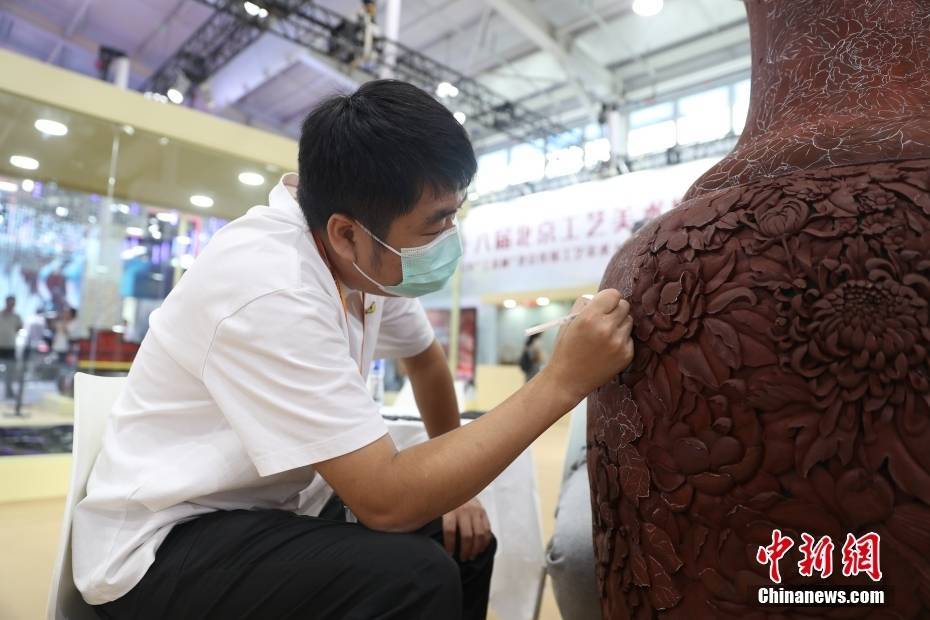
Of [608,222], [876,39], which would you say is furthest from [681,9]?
[876,39]

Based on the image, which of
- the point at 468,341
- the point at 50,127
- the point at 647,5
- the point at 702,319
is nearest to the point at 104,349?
the point at 50,127

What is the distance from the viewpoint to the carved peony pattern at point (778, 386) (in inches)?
23.8

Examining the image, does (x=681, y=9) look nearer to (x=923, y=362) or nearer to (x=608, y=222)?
(x=608, y=222)

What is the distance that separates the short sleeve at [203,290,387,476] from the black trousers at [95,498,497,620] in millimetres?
104

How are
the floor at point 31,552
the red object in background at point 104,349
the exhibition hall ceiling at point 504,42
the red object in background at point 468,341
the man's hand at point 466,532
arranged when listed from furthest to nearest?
the red object in background at point 468,341, the exhibition hall ceiling at point 504,42, the red object in background at point 104,349, the floor at point 31,552, the man's hand at point 466,532

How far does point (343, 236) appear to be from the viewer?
0.90m

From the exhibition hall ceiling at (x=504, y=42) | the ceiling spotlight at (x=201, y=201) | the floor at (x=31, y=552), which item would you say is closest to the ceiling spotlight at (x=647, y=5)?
the exhibition hall ceiling at (x=504, y=42)

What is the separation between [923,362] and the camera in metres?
0.60

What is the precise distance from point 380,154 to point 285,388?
1.04 ft

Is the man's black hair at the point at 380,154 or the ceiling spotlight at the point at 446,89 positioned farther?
the ceiling spotlight at the point at 446,89

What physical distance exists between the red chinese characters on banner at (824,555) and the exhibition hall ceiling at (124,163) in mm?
3951

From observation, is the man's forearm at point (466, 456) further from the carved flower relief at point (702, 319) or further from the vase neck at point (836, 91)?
the vase neck at point (836, 91)

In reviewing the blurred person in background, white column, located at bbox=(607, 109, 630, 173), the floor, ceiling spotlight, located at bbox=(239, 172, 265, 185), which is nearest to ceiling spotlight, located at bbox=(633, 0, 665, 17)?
white column, located at bbox=(607, 109, 630, 173)

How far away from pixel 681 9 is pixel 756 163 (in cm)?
616
